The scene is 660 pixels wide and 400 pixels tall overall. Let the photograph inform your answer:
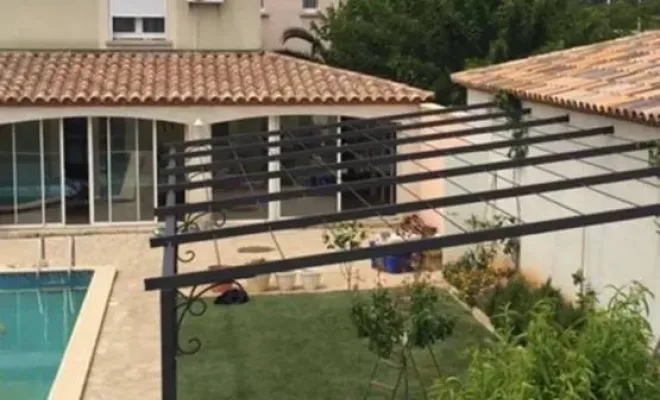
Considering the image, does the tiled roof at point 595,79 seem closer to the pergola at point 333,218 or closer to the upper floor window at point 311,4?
the pergola at point 333,218

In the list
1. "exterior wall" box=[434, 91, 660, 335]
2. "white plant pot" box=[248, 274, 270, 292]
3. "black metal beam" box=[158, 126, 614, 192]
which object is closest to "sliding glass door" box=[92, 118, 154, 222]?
"white plant pot" box=[248, 274, 270, 292]

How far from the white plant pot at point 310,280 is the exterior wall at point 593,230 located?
3.83m

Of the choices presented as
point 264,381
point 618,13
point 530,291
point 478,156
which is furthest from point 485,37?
point 264,381

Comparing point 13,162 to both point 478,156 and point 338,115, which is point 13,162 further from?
point 478,156

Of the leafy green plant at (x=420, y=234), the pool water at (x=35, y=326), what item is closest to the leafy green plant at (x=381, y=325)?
the pool water at (x=35, y=326)

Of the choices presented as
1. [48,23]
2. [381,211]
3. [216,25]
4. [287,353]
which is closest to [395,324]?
[381,211]

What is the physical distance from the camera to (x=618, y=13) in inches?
→ 1522

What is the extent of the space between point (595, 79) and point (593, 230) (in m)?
2.52

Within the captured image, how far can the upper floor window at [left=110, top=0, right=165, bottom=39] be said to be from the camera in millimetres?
32375

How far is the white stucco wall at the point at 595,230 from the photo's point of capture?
50.6 feet

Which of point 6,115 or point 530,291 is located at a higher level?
point 6,115

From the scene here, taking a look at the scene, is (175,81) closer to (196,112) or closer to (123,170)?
(196,112)

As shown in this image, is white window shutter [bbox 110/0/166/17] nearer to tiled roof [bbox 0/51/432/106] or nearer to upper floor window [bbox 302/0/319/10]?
tiled roof [bbox 0/51/432/106]

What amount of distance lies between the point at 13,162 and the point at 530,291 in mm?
15786
